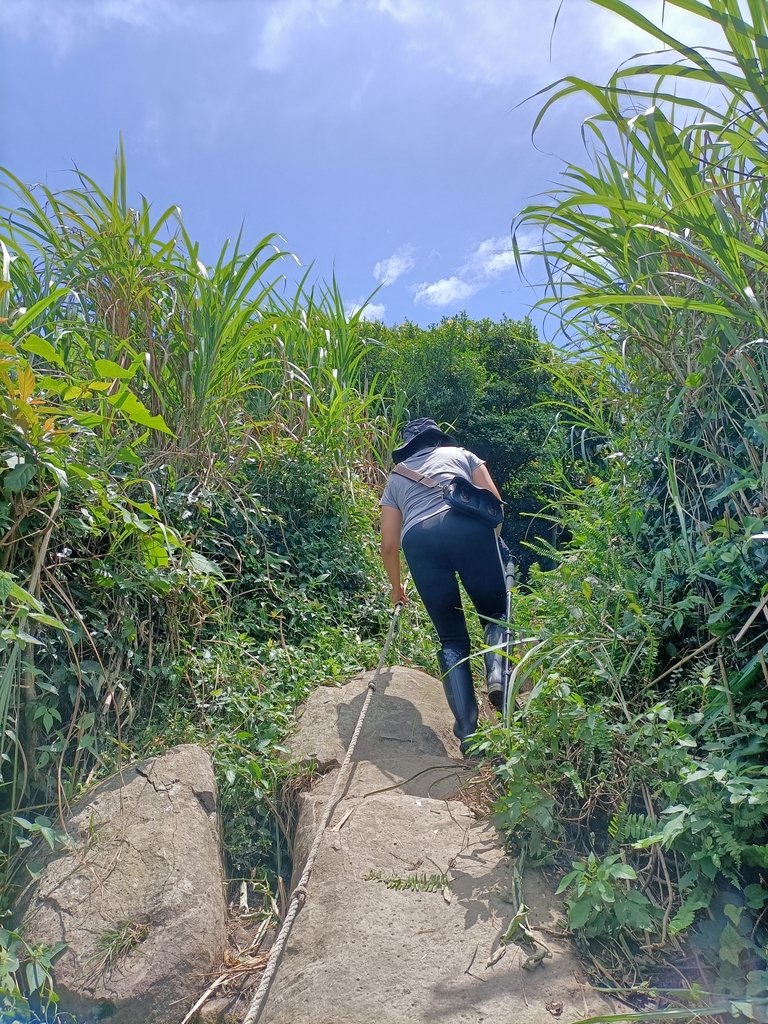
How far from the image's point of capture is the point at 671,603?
2406mm

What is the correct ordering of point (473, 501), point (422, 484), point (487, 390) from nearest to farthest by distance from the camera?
point (473, 501)
point (422, 484)
point (487, 390)

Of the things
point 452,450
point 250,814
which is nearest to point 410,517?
point 452,450

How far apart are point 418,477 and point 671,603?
1688 mm

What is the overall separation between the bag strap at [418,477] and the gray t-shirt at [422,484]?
16 millimetres

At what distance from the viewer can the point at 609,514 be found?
9.21 ft

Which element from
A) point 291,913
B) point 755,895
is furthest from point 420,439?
point 755,895

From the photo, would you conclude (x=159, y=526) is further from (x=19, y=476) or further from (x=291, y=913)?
(x=291, y=913)

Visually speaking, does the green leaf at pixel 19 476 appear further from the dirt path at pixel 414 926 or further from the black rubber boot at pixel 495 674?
the black rubber boot at pixel 495 674

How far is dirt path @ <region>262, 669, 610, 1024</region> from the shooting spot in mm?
1917

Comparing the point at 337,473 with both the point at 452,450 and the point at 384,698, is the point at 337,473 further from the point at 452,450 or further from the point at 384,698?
the point at 384,698

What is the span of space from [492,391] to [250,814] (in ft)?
25.0

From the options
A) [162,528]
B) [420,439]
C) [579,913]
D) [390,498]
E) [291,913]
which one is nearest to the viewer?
[579,913]

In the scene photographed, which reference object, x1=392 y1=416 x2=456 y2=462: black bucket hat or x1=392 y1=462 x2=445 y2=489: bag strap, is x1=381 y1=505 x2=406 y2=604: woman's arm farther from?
x1=392 y1=416 x2=456 y2=462: black bucket hat

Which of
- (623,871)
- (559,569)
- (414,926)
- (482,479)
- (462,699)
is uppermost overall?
(482,479)
